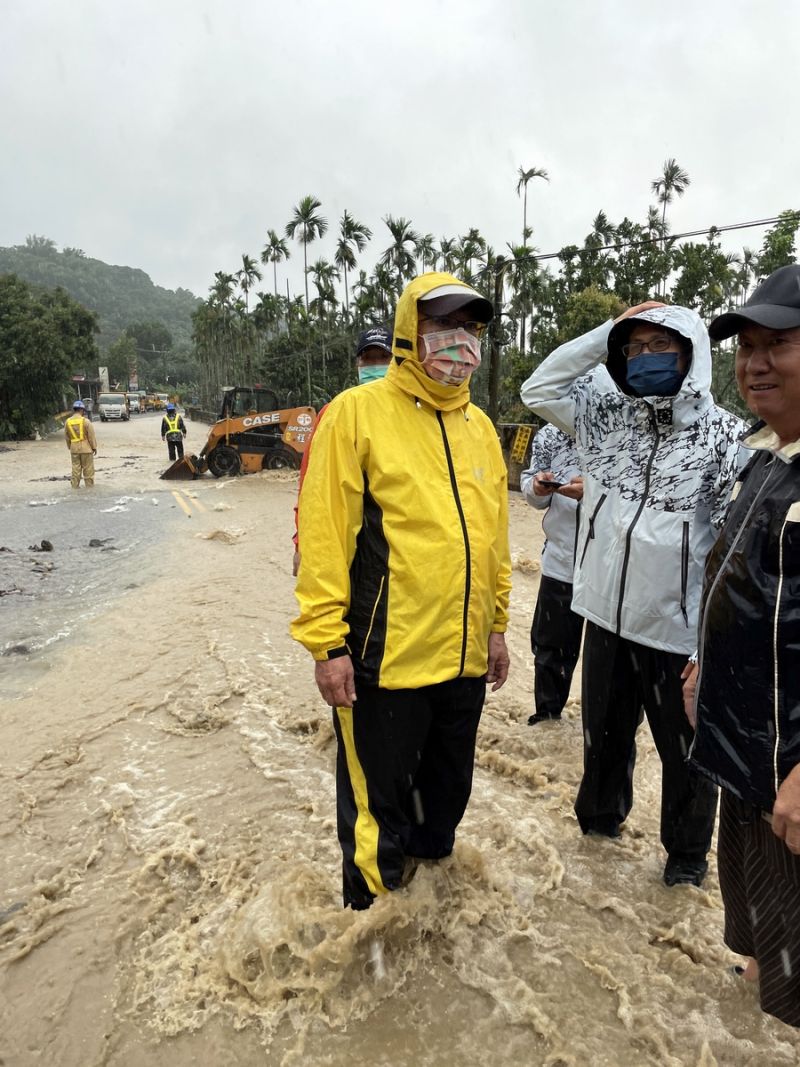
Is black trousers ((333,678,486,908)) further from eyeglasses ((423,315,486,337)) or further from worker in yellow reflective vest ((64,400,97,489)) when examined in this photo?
worker in yellow reflective vest ((64,400,97,489))

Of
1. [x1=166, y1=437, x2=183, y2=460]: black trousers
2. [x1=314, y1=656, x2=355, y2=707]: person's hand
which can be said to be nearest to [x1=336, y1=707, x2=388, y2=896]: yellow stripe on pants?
[x1=314, y1=656, x2=355, y2=707]: person's hand

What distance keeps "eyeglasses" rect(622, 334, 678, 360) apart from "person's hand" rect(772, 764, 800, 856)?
1.43 meters

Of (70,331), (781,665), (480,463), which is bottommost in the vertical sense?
(781,665)

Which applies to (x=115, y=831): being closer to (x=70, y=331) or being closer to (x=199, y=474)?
(x=199, y=474)

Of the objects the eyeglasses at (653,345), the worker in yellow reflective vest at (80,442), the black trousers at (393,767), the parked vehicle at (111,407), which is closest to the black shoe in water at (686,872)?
the black trousers at (393,767)

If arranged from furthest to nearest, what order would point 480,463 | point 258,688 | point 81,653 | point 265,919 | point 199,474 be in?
point 199,474 < point 81,653 < point 258,688 < point 265,919 < point 480,463

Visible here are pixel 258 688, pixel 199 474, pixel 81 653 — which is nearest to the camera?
pixel 258 688

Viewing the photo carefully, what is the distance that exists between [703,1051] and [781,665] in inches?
49.4

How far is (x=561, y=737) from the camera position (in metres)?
3.81

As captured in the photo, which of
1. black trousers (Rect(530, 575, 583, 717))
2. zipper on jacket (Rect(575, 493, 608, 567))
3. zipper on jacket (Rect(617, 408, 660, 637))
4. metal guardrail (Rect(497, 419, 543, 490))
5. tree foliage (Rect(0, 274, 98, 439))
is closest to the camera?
zipper on jacket (Rect(617, 408, 660, 637))

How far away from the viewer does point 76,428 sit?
1404 cm

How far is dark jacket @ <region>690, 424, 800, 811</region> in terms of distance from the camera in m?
1.40

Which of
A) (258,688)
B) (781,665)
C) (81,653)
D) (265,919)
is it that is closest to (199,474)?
(81,653)

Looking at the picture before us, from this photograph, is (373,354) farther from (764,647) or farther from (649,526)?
(764,647)
